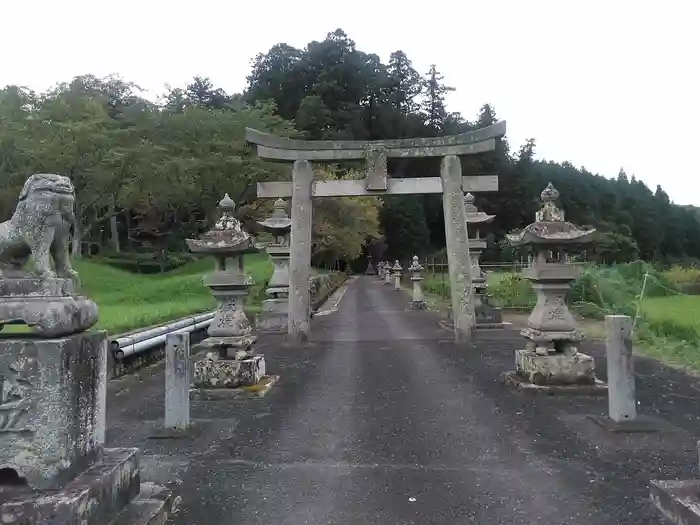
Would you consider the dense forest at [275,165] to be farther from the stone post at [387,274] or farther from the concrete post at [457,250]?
the concrete post at [457,250]

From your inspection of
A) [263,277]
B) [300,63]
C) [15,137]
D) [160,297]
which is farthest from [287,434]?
[300,63]

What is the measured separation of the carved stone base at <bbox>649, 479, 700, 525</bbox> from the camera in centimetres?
346

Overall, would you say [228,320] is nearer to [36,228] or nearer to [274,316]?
[36,228]

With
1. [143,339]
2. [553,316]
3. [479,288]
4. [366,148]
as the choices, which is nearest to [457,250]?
[366,148]

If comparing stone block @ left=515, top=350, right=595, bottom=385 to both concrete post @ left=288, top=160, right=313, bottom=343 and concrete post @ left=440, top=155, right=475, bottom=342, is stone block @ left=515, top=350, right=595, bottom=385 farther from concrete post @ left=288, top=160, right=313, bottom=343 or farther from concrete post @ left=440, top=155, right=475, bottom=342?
concrete post @ left=288, top=160, right=313, bottom=343

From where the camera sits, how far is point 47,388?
10.5ft

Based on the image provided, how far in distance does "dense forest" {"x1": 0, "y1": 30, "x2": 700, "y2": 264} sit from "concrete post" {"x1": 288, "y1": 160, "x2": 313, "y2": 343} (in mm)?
15903

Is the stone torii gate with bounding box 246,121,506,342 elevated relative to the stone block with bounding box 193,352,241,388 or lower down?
elevated

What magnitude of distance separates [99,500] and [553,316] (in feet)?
21.0

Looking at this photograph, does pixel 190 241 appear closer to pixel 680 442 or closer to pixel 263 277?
pixel 680 442

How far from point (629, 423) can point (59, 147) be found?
27.7m

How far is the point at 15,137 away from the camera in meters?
27.0

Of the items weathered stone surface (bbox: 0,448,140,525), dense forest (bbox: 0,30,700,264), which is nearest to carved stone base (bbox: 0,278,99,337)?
weathered stone surface (bbox: 0,448,140,525)

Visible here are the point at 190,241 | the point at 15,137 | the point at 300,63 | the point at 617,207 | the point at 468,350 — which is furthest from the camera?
the point at 617,207
